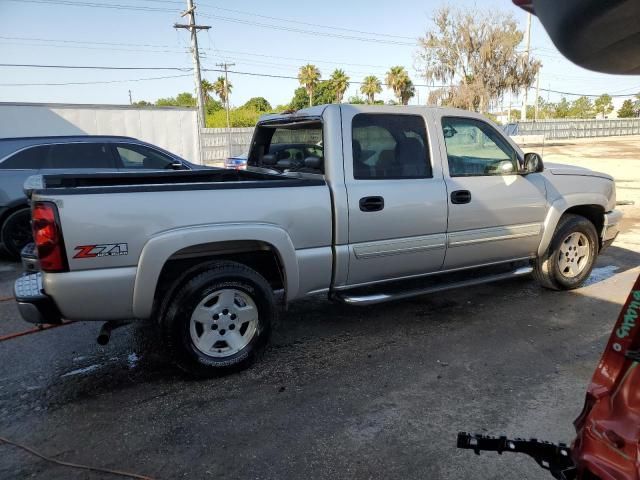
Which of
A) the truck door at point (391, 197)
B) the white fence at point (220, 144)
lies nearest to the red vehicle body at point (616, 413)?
the truck door at point (391, 197)

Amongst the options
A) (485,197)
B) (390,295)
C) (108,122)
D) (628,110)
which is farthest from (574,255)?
(628,110)

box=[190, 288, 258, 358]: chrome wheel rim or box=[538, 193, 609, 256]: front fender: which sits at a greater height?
box=[538, 193, 609, 256]: front fender

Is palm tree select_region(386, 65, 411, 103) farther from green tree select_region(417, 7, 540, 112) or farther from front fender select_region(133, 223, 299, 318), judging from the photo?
front fender select_region(133, 223, 299, 318)

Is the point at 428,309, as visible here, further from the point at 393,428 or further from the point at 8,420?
the point at 8,420

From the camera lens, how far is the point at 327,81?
221 feet

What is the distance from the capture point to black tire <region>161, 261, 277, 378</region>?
10.9 ft

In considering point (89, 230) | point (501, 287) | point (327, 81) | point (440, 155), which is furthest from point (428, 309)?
point (327, 81)

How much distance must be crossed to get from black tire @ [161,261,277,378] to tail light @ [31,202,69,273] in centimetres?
74

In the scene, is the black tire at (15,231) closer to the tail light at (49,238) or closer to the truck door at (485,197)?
the tail light at (49,238)

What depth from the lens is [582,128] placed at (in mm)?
47344

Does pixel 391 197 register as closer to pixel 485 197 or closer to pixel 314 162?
pixel 314 162

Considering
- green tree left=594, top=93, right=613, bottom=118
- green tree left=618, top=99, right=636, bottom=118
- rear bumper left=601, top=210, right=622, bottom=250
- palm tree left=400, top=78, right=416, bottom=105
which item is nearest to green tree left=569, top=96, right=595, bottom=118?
green tree left=594, top=93, right=613, bottom=118

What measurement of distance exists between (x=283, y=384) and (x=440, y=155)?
7.73ft

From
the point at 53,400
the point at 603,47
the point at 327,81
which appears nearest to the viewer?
the point at 603,47
